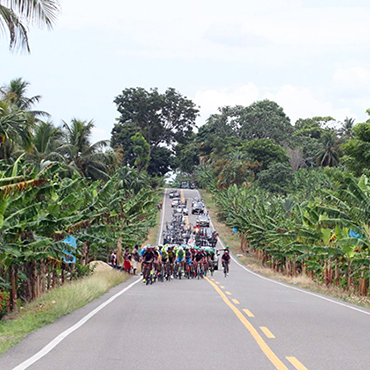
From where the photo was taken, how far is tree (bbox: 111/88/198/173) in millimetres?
110188

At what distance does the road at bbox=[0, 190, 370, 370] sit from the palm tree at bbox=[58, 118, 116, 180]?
30.0m

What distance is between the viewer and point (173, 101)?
112m

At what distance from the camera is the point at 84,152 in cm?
4372

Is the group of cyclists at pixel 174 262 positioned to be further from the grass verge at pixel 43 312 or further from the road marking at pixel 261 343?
the road marking at pixel 261 343

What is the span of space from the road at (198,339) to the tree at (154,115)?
95.6 metres

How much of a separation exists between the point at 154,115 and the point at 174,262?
3357 inches

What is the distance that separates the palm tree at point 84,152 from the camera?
43547 mm

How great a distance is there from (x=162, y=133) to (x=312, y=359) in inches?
4208

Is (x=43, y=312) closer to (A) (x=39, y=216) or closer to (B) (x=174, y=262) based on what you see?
(A) (x=39, y=216)

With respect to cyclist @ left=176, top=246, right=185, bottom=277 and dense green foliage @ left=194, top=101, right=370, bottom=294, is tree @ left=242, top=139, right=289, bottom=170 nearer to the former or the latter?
dense green foliage @ left=194, top=101, right=370, bottom=294

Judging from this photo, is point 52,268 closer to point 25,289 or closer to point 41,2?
point 25,289

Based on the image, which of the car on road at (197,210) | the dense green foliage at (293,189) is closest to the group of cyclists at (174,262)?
the dense green foliage at (293,189)

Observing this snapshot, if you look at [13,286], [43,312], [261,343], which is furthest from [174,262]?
[261,343]

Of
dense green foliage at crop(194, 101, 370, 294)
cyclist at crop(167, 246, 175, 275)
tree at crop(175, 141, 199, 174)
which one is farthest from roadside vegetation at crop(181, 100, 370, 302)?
cyclist at crop(167, 246, 175, 275)
